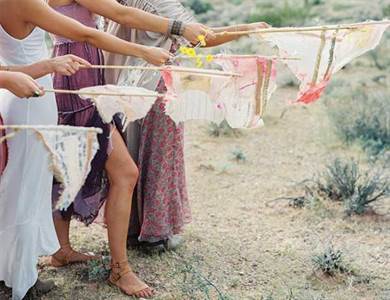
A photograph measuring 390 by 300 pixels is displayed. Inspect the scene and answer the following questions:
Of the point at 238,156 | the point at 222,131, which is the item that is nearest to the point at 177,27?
the point at 238,156

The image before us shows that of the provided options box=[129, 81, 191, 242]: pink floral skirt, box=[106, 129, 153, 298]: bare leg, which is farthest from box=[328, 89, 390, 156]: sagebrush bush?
box=[106, 129, 153, 298]: bare leg

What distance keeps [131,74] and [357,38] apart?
126 centimetres

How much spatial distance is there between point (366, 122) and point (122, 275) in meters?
4.28

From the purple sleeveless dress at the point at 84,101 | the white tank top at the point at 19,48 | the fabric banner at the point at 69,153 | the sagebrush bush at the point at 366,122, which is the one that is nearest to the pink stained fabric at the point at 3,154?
the white tank top at the point at 19,48

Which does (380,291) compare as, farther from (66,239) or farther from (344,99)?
(344,99)

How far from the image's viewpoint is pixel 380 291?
4480mm

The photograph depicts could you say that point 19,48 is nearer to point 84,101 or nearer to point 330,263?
point 84,101

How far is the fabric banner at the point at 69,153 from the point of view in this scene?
2880 millimetres

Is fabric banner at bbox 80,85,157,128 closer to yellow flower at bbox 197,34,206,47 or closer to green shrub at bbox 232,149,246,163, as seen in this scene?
yellow flower at bbox 197,34,206,47

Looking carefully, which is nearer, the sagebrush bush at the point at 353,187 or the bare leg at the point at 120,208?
the bare leg at the point at 120,208

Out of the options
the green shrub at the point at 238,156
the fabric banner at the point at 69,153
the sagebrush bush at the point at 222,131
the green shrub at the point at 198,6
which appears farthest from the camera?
the green shrub at the point at 198,6

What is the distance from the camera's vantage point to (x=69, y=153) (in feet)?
9.62

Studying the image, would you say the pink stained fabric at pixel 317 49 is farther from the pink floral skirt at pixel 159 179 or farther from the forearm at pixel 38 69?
the forearm at pixel 38 69

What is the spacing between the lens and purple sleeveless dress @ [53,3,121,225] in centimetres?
396
